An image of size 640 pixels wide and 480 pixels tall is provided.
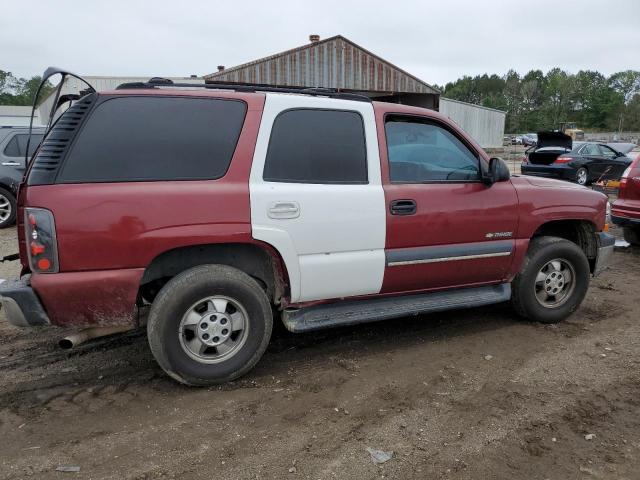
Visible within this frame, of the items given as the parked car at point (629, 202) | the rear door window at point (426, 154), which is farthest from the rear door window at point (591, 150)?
the rear door window at point (426, 154)

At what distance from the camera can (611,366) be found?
3.76 metres

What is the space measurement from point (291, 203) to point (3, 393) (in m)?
2.26

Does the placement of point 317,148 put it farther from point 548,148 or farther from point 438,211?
point 548,148

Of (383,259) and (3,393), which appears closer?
(3,393)

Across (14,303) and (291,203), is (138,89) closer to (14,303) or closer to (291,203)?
(291,203)

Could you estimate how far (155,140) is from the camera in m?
3.17

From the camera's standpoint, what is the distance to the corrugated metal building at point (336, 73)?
21.3 metres

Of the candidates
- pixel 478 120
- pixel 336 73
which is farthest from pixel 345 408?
pixel 478 120

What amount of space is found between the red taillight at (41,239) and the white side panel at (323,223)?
1172mm

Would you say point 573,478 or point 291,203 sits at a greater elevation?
point 291,203

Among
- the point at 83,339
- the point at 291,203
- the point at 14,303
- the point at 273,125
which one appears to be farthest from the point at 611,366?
the point at 14,303

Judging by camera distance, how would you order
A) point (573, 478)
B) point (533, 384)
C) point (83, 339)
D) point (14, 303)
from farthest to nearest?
point (533, 384)
point (83, 339)
point (14, 303)
point (573, 478)

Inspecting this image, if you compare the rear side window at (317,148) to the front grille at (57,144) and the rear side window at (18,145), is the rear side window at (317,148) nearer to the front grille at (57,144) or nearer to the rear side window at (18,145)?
the front grille at (57,144)

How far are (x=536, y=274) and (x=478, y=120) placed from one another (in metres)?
29.7
